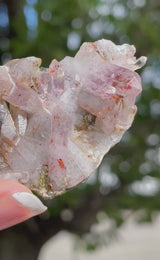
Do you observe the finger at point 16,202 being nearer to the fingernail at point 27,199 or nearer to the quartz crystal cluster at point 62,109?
the fingernail at point 27,199

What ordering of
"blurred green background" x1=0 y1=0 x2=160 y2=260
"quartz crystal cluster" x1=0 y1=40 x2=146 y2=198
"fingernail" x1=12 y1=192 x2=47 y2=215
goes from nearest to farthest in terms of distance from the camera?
1. "fingernail" x1=12 y1=192 x2=47 y2=215
2. "quartz crystal cluster" x1=0 y1=40 x2=146 y2=198
3. "blurred green background" x1=0 y1=0 x2=160 y2=260

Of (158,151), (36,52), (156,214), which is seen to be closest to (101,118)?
→ (36,52)

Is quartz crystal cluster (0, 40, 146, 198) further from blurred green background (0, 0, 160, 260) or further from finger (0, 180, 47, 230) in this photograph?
blurred green background (0, 0, 160, 260)

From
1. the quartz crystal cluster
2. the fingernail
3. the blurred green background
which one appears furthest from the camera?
the blurred green background

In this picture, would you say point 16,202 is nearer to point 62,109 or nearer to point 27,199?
point 27,199

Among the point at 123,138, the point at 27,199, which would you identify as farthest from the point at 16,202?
the point at 123,138

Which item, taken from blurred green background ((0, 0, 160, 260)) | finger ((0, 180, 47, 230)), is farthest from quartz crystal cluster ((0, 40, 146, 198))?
blurred green background ((0, 0, 160, 260))
